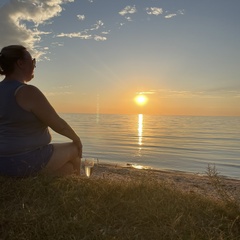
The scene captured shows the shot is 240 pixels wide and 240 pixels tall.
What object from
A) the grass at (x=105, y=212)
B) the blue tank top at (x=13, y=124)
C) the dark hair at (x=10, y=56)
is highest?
the dark hair at (x=10, y=56)

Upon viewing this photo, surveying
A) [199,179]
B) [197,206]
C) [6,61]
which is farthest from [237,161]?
[6,61]

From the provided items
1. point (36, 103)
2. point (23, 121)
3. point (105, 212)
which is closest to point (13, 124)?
point (23, 121)

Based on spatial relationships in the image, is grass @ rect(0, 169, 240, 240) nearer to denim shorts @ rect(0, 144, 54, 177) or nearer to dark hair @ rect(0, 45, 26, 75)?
denim shorts @ rect(0, 144, 54, 177)

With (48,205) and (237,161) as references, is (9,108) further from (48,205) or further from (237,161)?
(237,161)

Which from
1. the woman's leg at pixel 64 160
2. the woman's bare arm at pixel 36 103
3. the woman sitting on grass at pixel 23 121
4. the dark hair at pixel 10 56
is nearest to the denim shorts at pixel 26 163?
the woman sitting on grass at pixel 23 121

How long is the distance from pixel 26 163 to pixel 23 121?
0.62 meters

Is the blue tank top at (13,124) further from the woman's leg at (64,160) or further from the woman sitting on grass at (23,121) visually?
the woman's leg at (64,160)

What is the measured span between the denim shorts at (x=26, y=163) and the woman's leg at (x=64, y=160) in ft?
0.34

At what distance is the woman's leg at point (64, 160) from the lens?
479cm

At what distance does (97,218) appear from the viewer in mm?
3582

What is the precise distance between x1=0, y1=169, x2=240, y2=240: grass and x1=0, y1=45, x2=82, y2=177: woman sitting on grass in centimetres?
26

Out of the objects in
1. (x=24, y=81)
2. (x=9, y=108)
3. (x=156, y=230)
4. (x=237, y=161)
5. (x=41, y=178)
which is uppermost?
(x=24, y=81)

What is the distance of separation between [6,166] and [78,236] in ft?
6.28

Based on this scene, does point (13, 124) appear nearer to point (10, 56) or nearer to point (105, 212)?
point (10, 56)
